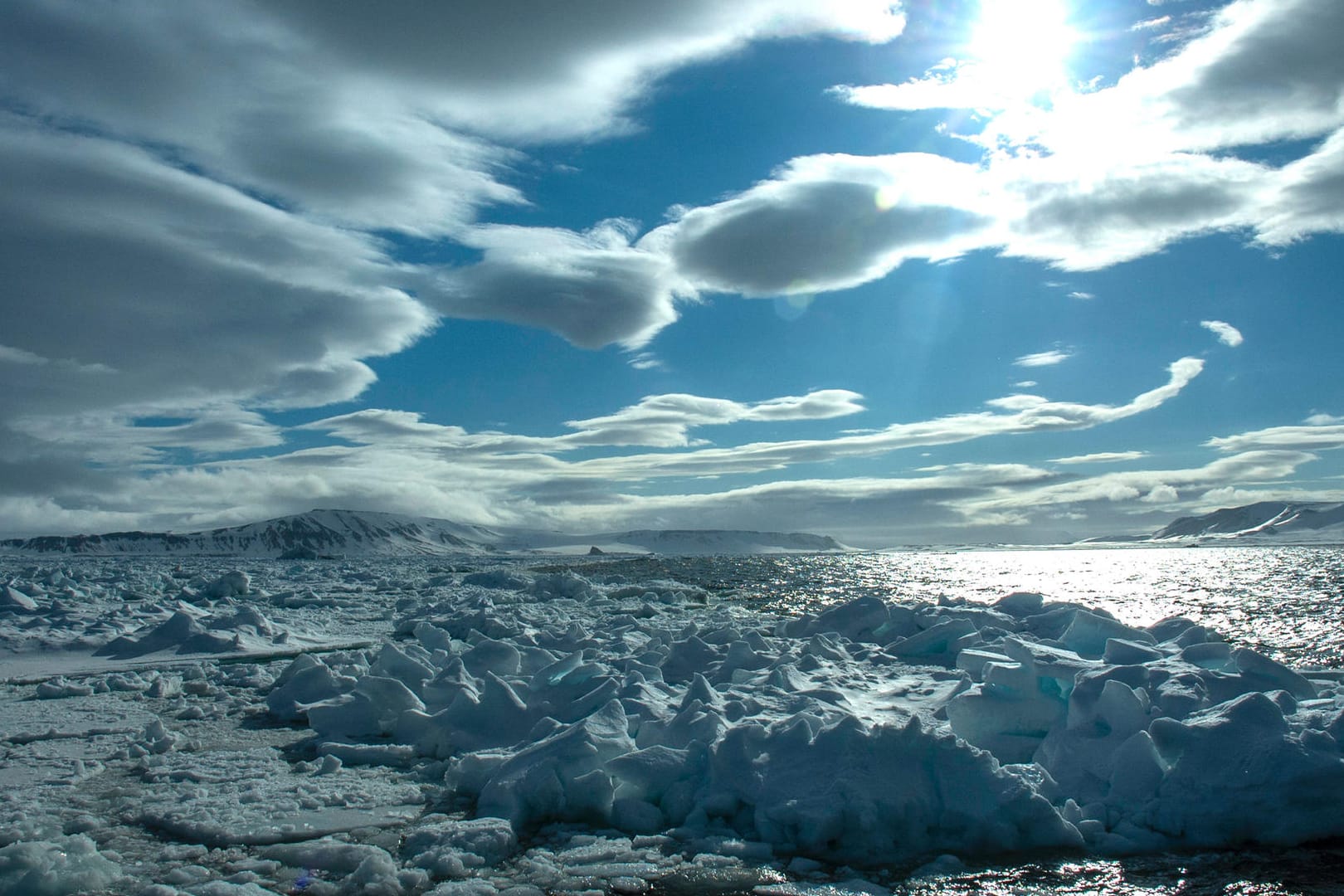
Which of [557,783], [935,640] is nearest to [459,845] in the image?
[557,783]

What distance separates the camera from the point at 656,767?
6332 millimetres

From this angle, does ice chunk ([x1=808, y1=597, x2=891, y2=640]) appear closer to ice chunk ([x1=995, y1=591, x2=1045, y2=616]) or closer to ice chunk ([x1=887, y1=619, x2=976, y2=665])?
ice chunk ([x1=887, y1=619, x2=976, y2=665])

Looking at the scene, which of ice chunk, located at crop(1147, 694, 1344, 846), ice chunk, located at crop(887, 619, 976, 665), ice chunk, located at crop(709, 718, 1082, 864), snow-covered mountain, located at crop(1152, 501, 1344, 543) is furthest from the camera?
snow-covered mountain, located at crop(1152, 501, 1344, 543)

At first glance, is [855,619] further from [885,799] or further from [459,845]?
[459,845]

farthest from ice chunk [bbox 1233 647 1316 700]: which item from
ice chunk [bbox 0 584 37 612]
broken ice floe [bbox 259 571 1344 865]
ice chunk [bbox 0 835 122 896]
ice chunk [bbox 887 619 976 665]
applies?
ice chunk [bbox 0 584 37 612]

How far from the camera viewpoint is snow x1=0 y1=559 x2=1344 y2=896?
533cm

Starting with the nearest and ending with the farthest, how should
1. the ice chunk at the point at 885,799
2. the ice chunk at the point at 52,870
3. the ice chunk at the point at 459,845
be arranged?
the ice chunk at the point at 52,870 → the ice chunk at the point at 459,845 → the ice chunk at the point at 885,799

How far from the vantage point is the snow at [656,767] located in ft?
17.5

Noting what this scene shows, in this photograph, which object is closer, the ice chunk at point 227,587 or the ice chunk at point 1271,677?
the ice chunk at point 1271,677

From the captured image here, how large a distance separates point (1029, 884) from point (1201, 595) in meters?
31.7

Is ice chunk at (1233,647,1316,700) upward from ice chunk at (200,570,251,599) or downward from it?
downward

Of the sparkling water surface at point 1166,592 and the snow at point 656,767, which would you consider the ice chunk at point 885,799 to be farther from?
the sparkling water surface at point 1166,592

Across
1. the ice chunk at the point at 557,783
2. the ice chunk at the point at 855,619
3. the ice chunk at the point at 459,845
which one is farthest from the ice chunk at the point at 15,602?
the ice chunk at the point at 459,845

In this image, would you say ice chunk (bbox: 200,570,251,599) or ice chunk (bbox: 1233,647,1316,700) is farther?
ice chunk (bbox: 200,570,251,599)
